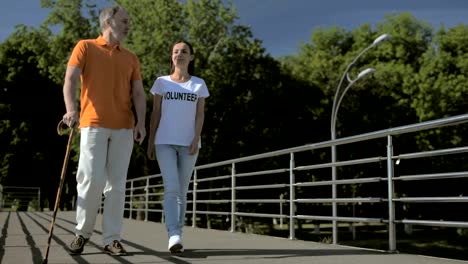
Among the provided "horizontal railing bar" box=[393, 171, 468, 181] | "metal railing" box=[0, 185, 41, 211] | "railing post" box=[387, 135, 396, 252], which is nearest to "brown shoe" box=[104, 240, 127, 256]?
"railing post" box=[387, 135, 396, 252]

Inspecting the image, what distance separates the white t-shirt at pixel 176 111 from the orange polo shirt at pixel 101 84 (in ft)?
1.53

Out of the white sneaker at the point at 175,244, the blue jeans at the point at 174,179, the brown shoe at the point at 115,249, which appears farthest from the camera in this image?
the blue jeans at the point at 174,179

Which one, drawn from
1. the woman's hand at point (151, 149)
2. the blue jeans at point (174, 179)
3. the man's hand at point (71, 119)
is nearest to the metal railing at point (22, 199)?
the woman's hand at point (151, 149)

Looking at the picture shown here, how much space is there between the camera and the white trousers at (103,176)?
4695mm

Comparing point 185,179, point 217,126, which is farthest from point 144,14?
point 185,179

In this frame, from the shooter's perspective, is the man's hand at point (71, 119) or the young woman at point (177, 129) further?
the young woman at point (177, 129)

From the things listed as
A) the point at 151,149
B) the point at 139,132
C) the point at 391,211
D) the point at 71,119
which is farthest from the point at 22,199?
the point at 391,211

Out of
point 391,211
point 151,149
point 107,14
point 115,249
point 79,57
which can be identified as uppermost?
point 107,14

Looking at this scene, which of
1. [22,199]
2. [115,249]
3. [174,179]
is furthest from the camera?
[22,199]

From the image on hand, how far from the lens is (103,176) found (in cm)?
478

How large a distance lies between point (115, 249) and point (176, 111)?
1.29 meters

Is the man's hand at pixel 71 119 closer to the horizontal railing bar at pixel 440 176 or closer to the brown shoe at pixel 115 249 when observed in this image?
the brown shoe at pixel 115 249

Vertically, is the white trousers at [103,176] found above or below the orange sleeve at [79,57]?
below

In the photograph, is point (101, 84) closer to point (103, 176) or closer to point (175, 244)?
point (103, 176)
